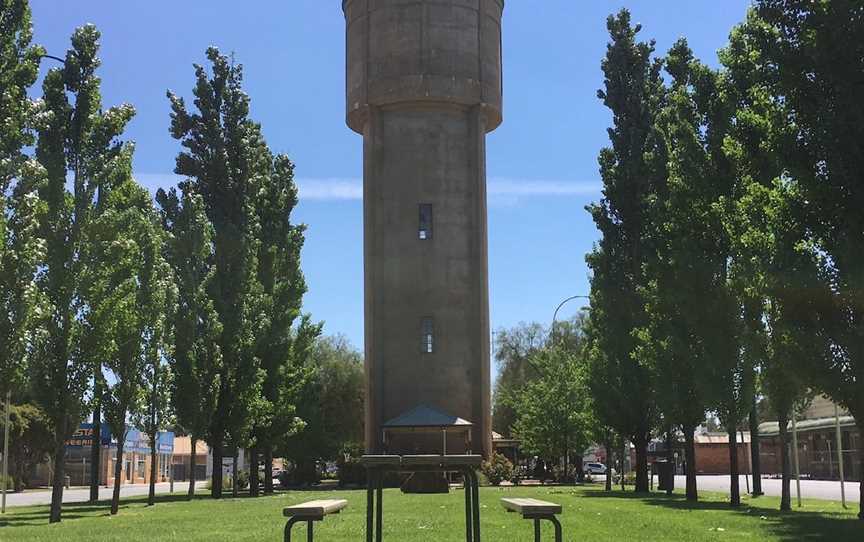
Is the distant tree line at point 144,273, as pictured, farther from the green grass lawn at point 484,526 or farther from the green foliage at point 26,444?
the green foliage at point 26,444

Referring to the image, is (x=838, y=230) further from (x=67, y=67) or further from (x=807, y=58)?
(x=67, y=67)

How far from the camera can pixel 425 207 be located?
159ft

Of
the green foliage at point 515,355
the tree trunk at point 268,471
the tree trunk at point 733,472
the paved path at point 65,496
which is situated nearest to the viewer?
the tree trunk at point 733,472

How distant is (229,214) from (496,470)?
18.0m

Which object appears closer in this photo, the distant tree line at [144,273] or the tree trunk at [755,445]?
the distant tree line at [144,273]

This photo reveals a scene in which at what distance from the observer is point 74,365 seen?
22562 millimetres

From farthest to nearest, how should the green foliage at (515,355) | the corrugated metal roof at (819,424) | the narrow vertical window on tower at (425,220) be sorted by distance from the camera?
the green foliage at (515,355) < the corrugated metal roof at (819,424) < the narrow vertical window on tower at (425,220)

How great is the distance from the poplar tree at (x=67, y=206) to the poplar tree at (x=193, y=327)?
9.15 meters

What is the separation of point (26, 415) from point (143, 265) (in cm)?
3914

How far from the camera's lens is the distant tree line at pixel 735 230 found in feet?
47.1

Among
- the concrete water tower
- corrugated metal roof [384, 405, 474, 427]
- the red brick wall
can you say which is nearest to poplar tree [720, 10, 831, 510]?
corrugated metal roof [384, 405, 474, 427]

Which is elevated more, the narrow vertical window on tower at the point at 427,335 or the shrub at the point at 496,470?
the narrow vertical window on tower at the point at 427,335

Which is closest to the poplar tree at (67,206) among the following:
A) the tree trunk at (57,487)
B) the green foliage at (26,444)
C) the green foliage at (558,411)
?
the tree trunk at (57,487)

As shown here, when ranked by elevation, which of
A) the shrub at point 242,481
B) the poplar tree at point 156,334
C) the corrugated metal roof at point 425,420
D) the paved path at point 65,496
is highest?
the poplar tree at point 156,334
